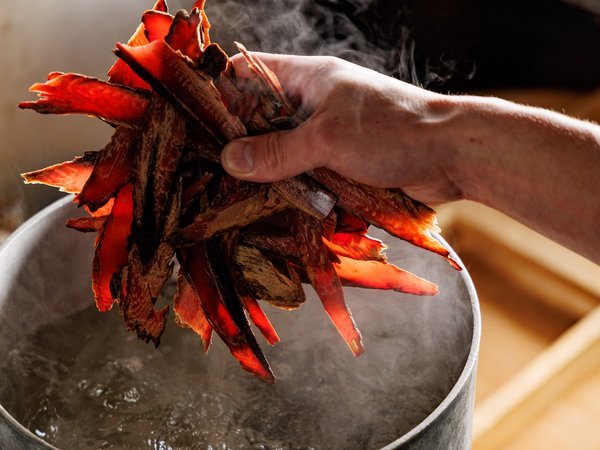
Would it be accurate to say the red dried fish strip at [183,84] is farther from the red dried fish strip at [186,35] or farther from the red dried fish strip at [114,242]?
the red dried fish strip at [114,242]

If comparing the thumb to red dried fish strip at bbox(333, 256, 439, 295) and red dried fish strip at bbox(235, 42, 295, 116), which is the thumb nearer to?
red dried fish strip at bbox(235, 42, 295, 116)

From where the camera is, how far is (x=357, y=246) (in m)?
1.06

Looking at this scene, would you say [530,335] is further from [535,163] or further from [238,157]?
[238,157]

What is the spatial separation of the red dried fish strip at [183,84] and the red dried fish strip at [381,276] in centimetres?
28

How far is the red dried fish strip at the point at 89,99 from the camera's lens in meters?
0.90

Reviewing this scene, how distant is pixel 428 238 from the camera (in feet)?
3.36

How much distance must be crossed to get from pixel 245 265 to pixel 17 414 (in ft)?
1.57

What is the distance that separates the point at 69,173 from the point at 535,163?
0.61 metres

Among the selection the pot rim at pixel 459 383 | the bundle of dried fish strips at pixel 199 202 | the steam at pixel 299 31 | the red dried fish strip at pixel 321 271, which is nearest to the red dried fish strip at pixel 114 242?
the bundle of dried fish strips at pixel 199 202

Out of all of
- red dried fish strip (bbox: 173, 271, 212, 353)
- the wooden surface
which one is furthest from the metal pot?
the wooden surface

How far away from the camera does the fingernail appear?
0.91m

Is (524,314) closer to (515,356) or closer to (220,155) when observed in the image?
(515,356)

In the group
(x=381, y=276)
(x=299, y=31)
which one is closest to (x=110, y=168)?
(x=381, y=276)

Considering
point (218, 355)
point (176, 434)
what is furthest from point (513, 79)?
point (176, 434)
